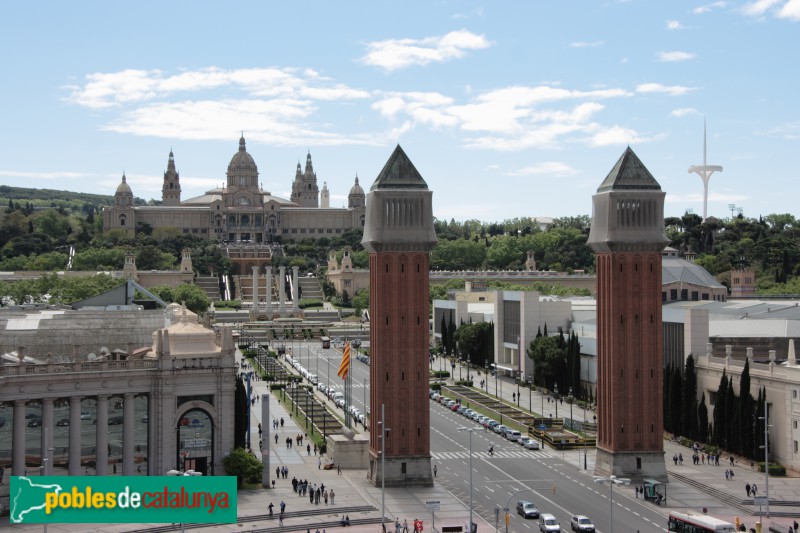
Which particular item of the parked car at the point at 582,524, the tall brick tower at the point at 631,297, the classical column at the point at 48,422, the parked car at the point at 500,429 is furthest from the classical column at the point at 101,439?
the parked car at the point at 500,429

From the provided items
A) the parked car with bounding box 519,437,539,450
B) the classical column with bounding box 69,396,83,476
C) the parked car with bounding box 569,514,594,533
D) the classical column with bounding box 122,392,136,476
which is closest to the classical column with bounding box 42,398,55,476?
the classical column with bounding box 69,396,83,476

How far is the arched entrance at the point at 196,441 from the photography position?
73.6 m

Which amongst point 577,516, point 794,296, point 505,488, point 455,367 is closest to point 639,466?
point 505,488

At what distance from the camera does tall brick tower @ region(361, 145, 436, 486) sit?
79.7 m

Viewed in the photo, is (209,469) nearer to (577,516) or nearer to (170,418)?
(170,418)

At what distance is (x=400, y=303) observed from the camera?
8025 cm

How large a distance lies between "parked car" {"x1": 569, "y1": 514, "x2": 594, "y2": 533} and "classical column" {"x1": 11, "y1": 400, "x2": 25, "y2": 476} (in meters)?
30.9

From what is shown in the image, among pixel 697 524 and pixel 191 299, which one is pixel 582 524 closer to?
pixel 697 524

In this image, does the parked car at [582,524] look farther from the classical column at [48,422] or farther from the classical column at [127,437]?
the classical column at [48,422]

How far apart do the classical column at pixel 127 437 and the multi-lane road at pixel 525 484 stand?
1996cm

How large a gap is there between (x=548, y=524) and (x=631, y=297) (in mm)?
23516

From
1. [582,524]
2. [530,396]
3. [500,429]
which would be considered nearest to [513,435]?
[500,429]

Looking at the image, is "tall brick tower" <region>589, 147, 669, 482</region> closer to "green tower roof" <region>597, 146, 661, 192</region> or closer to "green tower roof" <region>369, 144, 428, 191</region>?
"green tower roof" <region>597, 146, 661, 192</region>

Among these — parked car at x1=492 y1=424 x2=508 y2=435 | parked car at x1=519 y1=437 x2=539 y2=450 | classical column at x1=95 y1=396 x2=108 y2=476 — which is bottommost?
parked car at x1=519 y1=437 x2=539 y2=450
